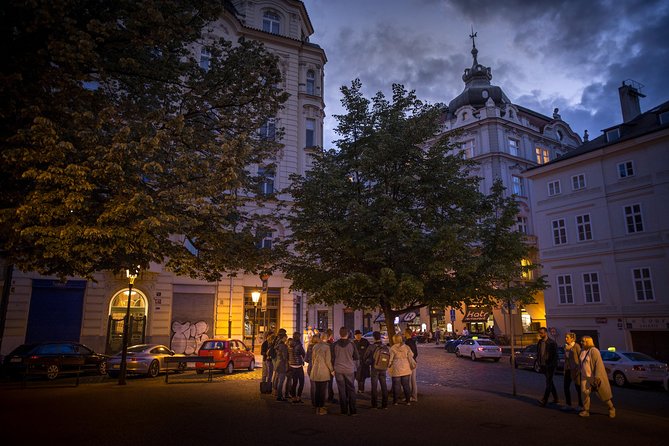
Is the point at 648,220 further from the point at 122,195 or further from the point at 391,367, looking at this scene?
the point at 122,195

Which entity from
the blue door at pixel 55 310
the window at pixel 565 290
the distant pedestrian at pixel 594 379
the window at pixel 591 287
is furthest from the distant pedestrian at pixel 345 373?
the window at pixel 565 290

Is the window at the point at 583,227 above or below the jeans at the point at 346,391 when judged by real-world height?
above

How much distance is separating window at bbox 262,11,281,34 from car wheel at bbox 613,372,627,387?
30.5 m

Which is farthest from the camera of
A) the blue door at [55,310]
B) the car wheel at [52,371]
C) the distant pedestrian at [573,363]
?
the blue door at [55,310]

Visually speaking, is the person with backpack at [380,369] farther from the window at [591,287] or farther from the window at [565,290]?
the window at [565,290]

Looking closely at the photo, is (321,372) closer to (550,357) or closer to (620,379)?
(550,357)

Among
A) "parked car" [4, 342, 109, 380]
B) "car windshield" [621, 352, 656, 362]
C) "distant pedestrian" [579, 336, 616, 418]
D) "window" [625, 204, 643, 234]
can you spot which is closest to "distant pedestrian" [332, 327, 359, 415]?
"distant pedestrian" [579, 336, 616, 418]

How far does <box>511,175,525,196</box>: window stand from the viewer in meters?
49.1

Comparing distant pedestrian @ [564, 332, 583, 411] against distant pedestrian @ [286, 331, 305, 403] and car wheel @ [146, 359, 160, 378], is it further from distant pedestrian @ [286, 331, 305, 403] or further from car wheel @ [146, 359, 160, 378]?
car wheel @ [146, 359, 160, 378]

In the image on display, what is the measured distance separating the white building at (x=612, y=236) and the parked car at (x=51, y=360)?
28.8m

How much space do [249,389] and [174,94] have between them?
31.6 feet

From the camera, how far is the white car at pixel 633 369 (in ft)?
59.5

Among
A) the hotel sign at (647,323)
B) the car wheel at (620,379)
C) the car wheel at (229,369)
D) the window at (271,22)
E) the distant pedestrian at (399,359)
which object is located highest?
the window at (271,22)

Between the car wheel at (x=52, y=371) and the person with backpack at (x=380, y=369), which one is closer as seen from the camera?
the person with backpack at (x=380, y=369)
